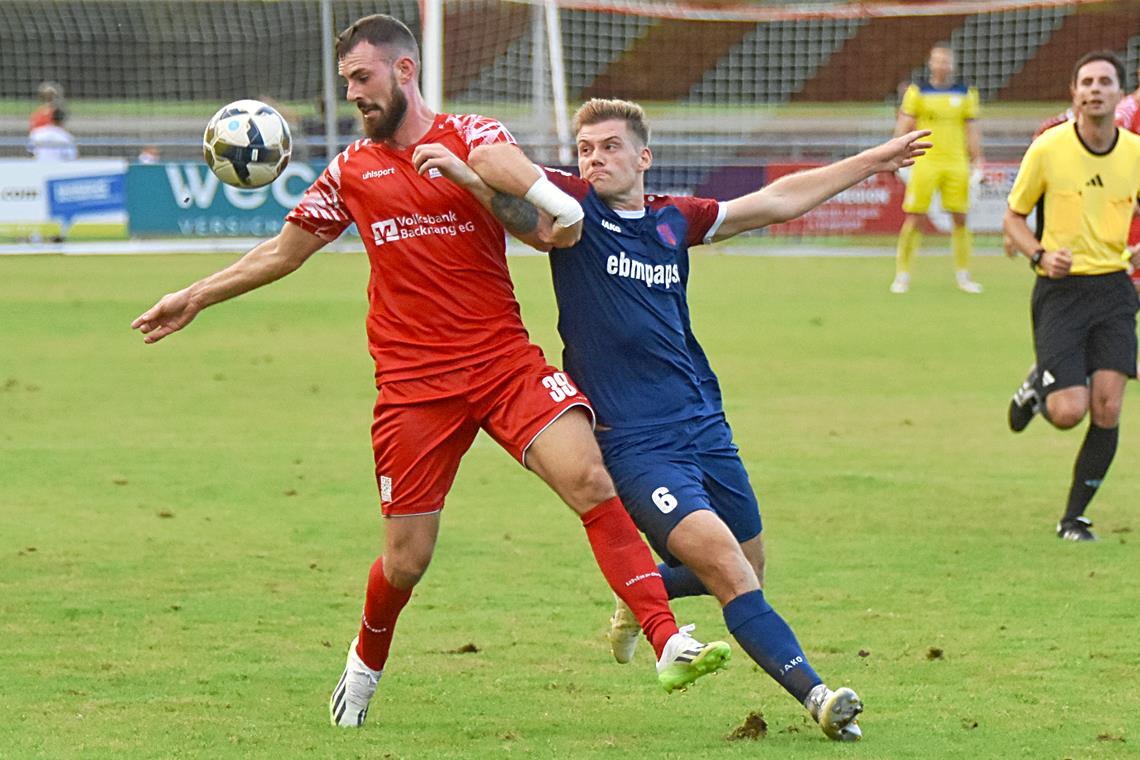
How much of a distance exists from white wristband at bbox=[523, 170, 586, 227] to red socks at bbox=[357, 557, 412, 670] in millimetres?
1293

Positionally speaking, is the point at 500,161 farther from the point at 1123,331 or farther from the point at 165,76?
the point at 165,76

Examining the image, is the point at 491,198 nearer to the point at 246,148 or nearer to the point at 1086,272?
the point at 246,148

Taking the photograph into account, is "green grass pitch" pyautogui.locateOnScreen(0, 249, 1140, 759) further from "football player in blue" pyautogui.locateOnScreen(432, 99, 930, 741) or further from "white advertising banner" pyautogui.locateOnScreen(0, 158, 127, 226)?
"white advertising banner" pyautogui.locateOnScreen(0, 158, 127, 226)

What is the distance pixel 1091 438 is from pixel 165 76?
1456 inches

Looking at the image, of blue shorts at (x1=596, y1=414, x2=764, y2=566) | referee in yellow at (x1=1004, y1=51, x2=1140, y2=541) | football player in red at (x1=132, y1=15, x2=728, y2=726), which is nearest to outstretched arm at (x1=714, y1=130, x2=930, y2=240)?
blue shorts at (x1=596, y1=414, x2=764, y2=566)

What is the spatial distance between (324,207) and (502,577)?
258 cm

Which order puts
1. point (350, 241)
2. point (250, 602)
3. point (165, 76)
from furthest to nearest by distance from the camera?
1. point (165, 76)
2. point (350, 241)
3. point (250, 602)

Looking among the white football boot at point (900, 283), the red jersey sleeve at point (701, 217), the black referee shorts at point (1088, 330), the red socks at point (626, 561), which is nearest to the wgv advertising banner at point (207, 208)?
the white football boot at point (900, 283)

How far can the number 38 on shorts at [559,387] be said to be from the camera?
5.44 meters

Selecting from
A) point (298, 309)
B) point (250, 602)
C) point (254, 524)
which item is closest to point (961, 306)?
point (298, 309)

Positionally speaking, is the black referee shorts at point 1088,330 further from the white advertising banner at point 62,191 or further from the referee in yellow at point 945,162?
the white advertising banner at point 62,191

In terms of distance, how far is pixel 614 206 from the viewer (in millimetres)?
5742

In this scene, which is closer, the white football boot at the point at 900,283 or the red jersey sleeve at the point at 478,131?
the red jersey sleeve at the point at 478,131

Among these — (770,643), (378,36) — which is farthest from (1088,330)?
(378,36)
